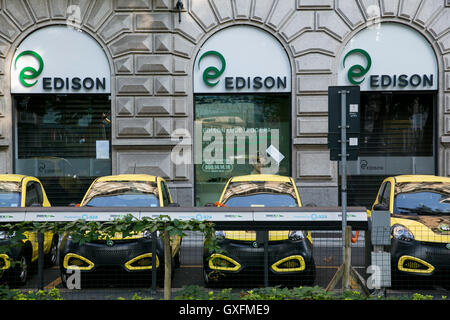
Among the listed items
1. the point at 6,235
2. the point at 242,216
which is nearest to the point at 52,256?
the point at 6,235

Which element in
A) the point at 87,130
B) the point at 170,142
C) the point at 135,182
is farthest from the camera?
the point at 87,130

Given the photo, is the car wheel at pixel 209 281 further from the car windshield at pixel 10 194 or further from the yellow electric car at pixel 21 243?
the car windshield at pixel 10 194

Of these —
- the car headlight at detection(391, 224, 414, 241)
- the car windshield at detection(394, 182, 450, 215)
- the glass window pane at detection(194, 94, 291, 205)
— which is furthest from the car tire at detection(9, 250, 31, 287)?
the glass window pane at detection(194, 94, 291, 205)

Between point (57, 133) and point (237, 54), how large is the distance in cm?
611

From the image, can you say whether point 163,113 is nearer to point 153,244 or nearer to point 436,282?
point 153,244

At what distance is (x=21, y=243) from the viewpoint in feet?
16.5

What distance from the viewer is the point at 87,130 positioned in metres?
14.9

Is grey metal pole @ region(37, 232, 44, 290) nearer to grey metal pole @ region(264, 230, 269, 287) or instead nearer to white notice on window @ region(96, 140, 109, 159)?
grey metal pole @ region(264, 230, 269, 287)

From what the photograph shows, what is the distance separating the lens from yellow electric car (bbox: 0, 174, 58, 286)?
5.23m

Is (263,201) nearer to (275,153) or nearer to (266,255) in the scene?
(266,255)

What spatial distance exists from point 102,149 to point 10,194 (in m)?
6.25

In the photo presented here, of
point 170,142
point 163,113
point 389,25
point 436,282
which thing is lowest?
point 436,282

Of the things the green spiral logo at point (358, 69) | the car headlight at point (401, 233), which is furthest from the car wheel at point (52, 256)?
the green spiral logo at point (358, 69)
